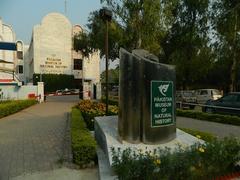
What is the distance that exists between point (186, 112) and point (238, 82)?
85.8ft

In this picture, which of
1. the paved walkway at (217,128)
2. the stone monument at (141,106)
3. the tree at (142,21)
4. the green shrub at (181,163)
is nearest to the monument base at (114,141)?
the stone monument at (141,106)

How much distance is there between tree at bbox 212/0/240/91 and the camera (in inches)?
1120

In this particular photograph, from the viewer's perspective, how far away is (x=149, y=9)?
85.7 feet

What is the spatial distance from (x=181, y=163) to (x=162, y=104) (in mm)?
2381

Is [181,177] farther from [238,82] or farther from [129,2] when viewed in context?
[238,82]

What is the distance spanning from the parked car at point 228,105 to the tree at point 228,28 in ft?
39.3

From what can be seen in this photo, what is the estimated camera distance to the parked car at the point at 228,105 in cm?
1714

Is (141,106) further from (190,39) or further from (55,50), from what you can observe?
(55,50)

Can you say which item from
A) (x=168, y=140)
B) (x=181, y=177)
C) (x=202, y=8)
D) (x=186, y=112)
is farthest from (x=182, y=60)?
(x=181, y=177)

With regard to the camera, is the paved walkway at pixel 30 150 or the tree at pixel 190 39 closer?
the paved walkway at pixel 30 150

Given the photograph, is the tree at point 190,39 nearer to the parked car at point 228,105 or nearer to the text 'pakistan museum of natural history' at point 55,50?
the parked car at point 228,105

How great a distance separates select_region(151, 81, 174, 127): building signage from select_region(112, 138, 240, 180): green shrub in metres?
1.63

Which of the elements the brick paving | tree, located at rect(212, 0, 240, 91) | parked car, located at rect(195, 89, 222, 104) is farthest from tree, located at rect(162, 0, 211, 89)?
the brick paving

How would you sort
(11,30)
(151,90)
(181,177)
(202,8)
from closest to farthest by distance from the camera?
1. (181,177)
2. (151,90)
3. (202,8)
4. (11,30)
